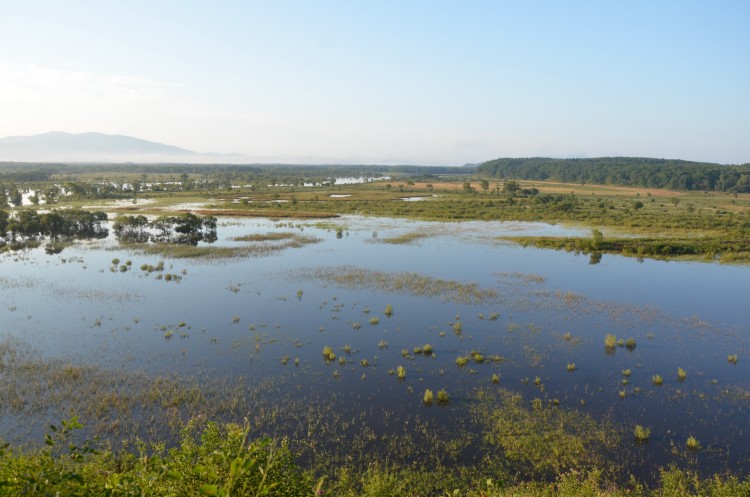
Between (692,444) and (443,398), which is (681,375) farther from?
(443,398)

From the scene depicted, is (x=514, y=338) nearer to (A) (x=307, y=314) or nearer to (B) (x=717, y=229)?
(A) (x=307, y=314)

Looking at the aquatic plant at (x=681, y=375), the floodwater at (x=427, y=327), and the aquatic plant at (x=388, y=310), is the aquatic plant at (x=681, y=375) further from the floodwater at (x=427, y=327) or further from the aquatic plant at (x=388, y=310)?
the aquatic plant at (x=388, y=310)

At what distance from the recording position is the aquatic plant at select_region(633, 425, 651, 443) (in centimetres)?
2261

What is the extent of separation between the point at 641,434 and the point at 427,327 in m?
17.6

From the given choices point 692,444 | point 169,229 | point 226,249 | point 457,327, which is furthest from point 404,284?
point 169,229

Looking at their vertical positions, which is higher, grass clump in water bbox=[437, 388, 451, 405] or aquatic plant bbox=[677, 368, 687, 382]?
aquatic plant bbox=[677, 368, 687, 382]

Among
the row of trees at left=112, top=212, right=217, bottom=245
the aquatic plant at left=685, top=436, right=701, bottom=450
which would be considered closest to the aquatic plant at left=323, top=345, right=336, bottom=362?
the aquatic plant at left=685, top=436, right=701, bottom=450

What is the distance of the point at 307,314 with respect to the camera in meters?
40.6

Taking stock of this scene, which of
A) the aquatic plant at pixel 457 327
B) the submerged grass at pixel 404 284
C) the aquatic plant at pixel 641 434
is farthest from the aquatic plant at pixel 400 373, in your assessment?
the submerged grass at pixel 404 284

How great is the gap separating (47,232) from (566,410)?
8742cm

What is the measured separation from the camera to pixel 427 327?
37656mm

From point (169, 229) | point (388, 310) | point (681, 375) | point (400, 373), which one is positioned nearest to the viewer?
point (400, 373)

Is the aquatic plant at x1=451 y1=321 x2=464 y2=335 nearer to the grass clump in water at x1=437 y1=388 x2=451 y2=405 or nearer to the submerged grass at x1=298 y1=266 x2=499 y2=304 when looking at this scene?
the submerged grass at x1=298 y1=266 x2=499 y2=304

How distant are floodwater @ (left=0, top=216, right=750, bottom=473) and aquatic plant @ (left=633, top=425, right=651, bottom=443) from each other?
0.30 metres
